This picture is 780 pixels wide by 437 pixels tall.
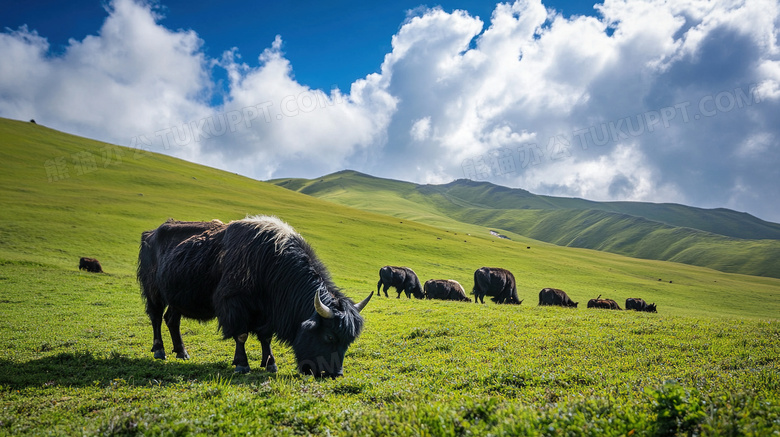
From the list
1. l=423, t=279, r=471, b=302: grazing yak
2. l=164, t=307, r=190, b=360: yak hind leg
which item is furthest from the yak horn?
l=423, t=279, r=471, b=302: grazing yak

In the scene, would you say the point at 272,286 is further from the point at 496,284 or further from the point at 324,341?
the point at 496,284

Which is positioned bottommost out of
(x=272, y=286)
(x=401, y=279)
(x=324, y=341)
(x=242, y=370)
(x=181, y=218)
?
(x=401, y=279)

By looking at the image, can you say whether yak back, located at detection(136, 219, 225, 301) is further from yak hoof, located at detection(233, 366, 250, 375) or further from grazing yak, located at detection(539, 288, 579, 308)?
grazing yak, located at detection(539, 288, 579, 308)

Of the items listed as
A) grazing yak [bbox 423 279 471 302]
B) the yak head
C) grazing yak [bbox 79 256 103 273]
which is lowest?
grazing yak [bbox 79 256 103 273]

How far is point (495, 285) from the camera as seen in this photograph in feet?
101

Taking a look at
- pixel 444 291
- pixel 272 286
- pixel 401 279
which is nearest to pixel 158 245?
pixel 272 286

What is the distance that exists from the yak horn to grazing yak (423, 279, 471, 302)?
23578mm

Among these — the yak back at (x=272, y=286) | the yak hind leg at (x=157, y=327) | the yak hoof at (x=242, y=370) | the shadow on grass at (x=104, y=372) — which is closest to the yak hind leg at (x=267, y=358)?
the shadow on grass at (x=104, y=372)

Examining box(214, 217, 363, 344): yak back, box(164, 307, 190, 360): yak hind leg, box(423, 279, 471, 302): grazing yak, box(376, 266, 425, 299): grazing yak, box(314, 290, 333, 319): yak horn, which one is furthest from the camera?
box(376, 266, 425, 299): grazing yak

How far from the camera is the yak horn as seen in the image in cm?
761

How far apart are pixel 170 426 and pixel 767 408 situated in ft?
21.9

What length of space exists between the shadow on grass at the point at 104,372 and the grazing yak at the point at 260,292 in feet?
2.48

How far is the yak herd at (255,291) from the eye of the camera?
7.91m

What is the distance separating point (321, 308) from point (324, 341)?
79 cm
